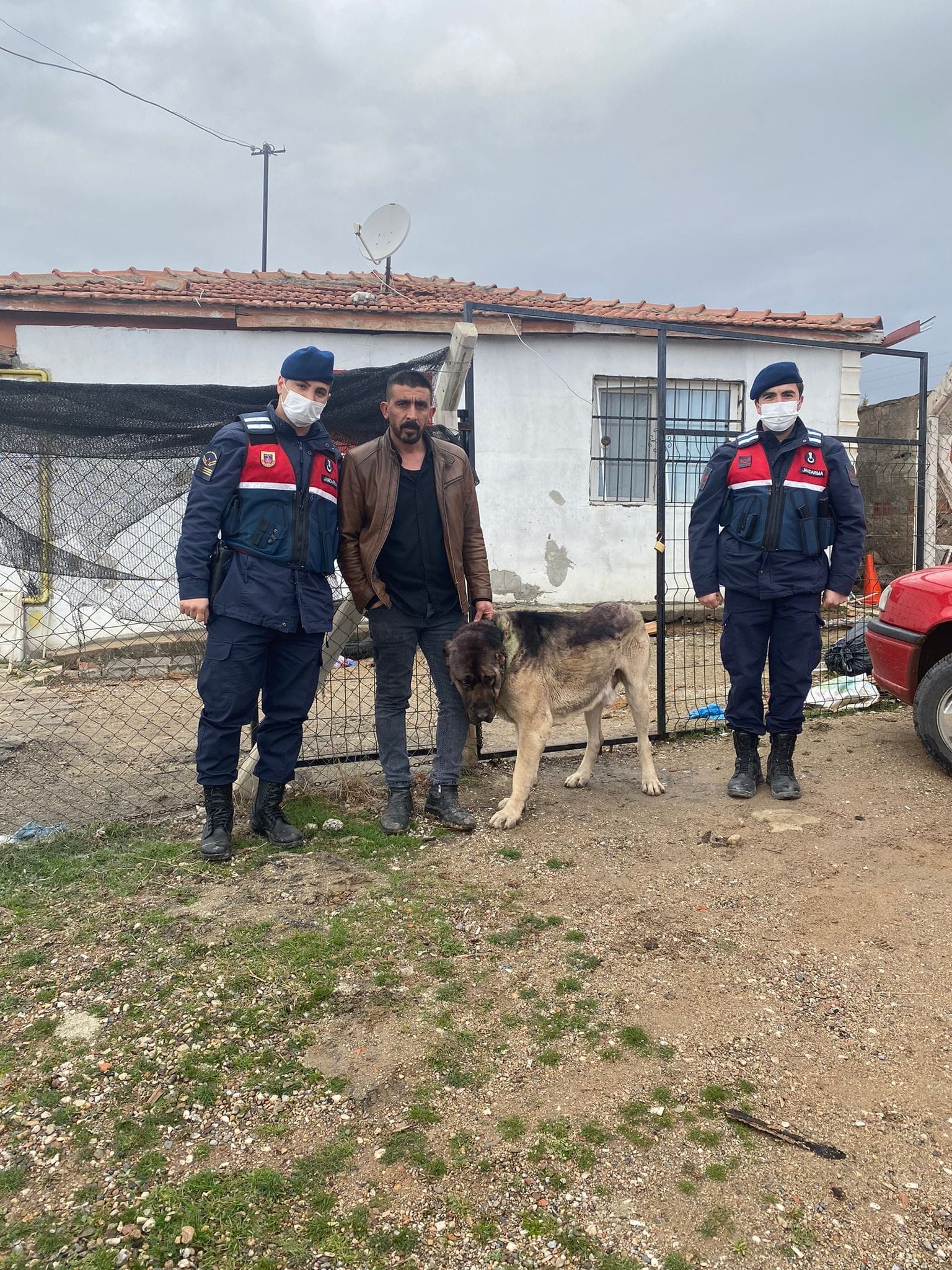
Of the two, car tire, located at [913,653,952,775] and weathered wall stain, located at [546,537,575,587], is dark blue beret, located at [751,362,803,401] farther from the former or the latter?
weathered wall stain, located at [546,537,575,587]

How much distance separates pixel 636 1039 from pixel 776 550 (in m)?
2.75

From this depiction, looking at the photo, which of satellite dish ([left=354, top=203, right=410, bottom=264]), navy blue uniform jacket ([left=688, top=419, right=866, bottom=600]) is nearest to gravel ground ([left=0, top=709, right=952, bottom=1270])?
navy blue uniform jacket ([left=688, top=419, right=866, bottom=600])

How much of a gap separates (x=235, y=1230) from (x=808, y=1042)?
168 cm

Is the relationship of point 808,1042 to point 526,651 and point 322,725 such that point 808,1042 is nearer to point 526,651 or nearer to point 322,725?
point 526,651

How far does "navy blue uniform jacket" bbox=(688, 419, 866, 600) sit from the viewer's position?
168 inches

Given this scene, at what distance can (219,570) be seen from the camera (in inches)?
138

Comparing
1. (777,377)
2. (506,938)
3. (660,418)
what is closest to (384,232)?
(660,418)

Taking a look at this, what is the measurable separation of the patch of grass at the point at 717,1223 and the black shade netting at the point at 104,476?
11.6 feet

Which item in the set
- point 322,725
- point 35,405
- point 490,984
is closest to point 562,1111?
point 490,984

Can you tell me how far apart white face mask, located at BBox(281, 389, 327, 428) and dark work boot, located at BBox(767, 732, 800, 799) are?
306 cm

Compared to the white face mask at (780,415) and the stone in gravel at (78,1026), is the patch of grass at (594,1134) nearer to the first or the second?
the stone in gravel at (78,1026)

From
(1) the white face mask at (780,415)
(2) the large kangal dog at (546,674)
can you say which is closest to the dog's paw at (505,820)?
(2) the large kangal dog at (546,674)

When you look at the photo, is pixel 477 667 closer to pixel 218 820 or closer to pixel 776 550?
pixel 218 820

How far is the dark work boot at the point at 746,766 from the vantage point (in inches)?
179
